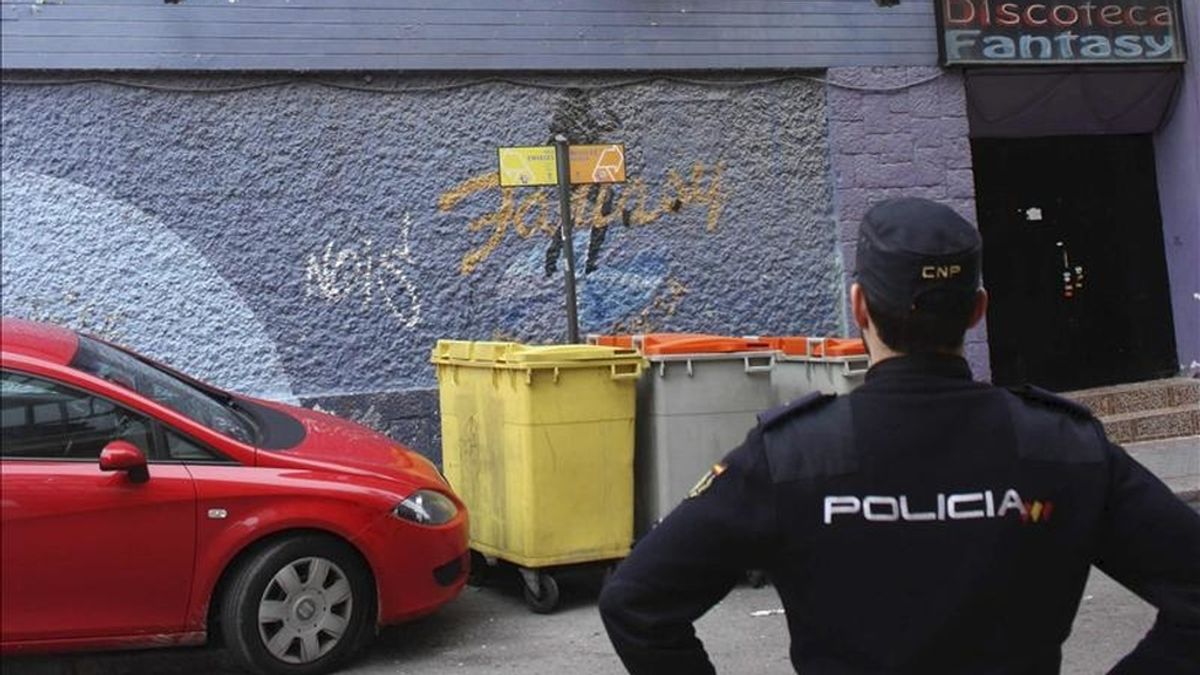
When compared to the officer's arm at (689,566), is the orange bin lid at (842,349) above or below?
above

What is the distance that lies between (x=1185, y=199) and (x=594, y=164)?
5.12m

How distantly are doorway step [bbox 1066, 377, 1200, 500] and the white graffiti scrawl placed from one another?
5009 mm

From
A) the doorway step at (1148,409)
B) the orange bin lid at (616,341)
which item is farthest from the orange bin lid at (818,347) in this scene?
the doorway step at (1148,409)

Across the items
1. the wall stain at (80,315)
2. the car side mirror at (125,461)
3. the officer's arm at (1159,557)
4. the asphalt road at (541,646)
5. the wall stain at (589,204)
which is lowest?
the asphalt road at (541,646)

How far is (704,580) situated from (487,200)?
7100 millimetres

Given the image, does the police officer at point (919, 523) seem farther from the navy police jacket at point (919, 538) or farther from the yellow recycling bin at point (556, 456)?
the yellow recycling bin at point (556, 456)

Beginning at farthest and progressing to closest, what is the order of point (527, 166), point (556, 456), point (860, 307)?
point (527, 166) → point (556, 456) → point (860, 307)

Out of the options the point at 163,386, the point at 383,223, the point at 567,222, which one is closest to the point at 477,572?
the point at 163,386

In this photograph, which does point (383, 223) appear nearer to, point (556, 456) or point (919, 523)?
point (556, 456)

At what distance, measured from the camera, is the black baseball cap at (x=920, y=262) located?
1.65 metres

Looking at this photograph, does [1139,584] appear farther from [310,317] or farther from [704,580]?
[310,317]

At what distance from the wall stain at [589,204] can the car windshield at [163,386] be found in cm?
306

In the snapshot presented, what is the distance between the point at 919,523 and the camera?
1614 mm

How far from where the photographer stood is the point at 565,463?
239 inches
